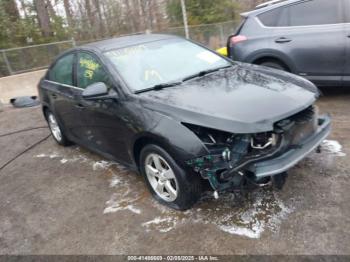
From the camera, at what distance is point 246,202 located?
3.22 metres

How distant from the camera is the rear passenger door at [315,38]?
16.5 feet

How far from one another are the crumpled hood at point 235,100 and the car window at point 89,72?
657mm

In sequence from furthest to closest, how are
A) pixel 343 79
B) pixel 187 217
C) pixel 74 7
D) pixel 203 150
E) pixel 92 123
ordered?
pixel 74 7
pixel 343 79
pixel 92 123
pixel 187 217
pixel 203 150

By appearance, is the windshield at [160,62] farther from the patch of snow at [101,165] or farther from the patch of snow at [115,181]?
the patch of snow at [101,165]

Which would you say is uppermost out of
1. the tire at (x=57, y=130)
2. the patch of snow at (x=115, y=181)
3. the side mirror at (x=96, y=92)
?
the side mirror at (x=96, y=92)

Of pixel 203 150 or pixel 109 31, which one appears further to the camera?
pixel 109 31

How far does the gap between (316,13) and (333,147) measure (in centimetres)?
238

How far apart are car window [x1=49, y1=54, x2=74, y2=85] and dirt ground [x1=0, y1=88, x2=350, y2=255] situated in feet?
4.09

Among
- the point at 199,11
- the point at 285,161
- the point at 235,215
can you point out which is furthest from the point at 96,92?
the point at 199,11

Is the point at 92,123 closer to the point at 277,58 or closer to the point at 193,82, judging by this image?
the point at 193,82

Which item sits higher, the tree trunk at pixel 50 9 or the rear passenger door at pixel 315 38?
the tree trunk at pixel 50 9

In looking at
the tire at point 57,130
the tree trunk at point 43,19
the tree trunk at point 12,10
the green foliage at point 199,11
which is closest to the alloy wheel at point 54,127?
the tire at point 57,130

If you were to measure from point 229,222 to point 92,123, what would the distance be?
2.03 meters

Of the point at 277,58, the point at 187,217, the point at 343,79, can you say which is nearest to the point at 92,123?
the point at 187,217
